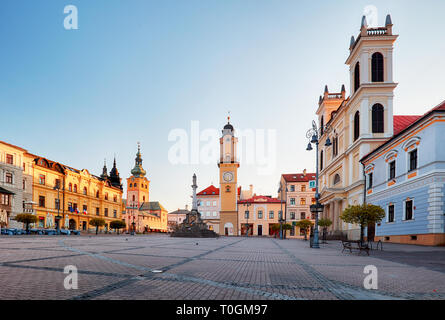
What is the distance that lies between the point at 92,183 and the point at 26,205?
2018 centimetres

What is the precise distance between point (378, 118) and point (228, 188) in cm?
4678

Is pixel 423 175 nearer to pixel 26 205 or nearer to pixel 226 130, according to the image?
pixel 26 205

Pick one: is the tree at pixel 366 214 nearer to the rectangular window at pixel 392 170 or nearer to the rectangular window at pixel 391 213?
the rectangular window at pixel 391 213

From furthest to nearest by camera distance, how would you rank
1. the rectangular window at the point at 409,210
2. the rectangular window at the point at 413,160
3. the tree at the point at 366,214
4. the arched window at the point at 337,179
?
the arched window at the point at 337,179
the rectangular window at the point at 409,210
the rectangular window at the point at 413,160
the tree at the point at 366,214

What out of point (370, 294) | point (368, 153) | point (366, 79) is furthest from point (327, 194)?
point (370, 294)

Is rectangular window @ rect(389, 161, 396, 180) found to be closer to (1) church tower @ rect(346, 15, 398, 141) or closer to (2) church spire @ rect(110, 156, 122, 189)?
(1) church tower @ rect(346, 15, 398, 141)

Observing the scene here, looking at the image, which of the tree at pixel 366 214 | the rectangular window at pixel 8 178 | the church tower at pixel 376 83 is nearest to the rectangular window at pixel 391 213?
the church tower at pixel 376 83

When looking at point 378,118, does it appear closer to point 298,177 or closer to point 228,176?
point 298,177

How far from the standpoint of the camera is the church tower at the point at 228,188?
77.1 metres

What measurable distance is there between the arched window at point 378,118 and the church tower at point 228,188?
149ft

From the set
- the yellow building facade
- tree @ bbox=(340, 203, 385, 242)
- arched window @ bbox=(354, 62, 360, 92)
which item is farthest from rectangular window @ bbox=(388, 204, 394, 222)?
the yellow building facade

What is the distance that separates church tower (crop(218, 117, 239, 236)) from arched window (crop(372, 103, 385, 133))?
149 feet

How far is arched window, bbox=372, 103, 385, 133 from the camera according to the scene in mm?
35562
